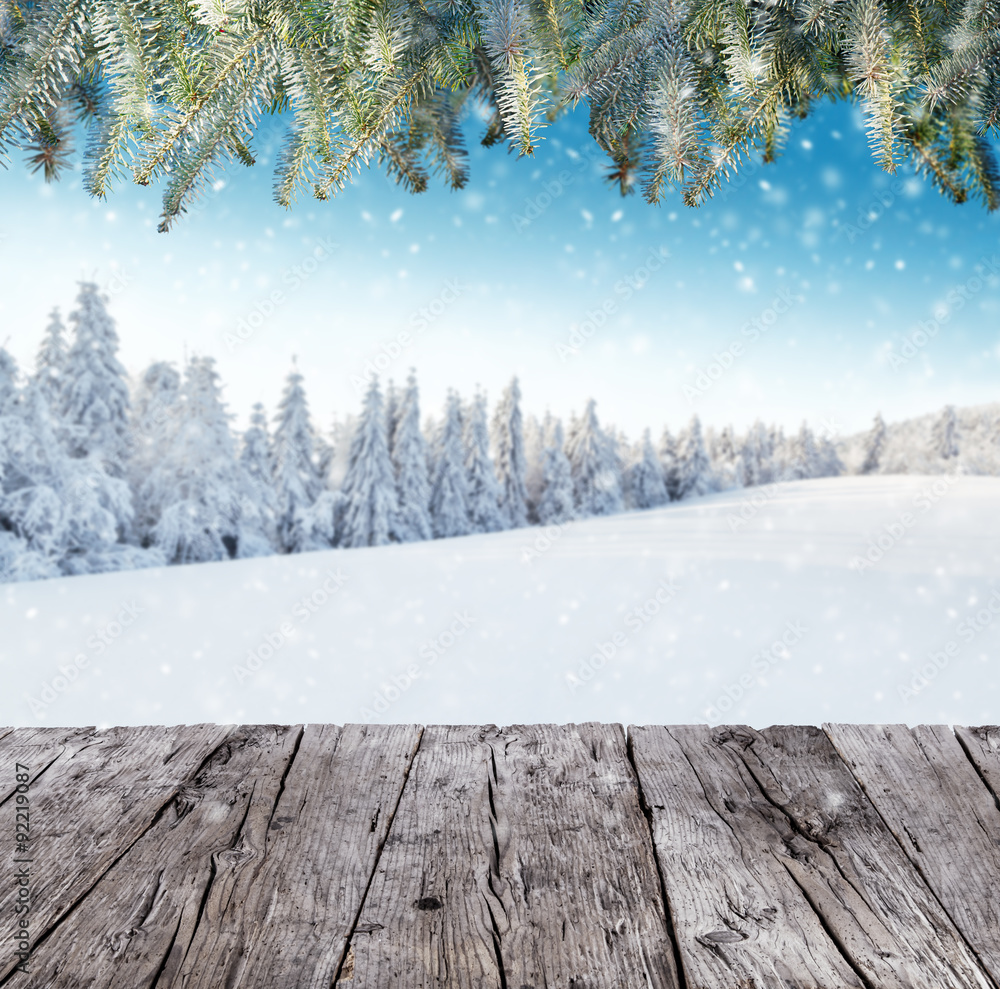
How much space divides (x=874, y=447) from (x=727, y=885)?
3598 cm

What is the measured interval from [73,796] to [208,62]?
1440 millimetres

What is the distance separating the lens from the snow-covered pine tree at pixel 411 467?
2097cm

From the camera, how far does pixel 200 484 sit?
15.1 meters

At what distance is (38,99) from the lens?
110 cm

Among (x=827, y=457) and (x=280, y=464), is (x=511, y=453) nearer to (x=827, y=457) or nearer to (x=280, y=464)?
(x=280, y=464)

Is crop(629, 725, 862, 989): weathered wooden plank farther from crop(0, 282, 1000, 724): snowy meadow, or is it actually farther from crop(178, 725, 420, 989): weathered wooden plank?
crop(0, 282, 1000, 724): snowy meadow

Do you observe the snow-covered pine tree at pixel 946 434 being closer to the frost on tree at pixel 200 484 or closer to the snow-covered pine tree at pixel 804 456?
the snow-covered pine tree at pixel 804 456

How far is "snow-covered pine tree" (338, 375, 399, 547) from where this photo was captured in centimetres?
1983

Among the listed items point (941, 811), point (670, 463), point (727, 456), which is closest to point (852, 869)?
point (941, 811)

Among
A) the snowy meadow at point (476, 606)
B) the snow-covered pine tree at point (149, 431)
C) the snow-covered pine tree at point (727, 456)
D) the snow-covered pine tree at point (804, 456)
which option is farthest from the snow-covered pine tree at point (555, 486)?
the snow-covered pine tree at point (804, 456)

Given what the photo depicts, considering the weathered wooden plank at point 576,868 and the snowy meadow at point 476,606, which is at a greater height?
the weathered wooden plank at point 576,868

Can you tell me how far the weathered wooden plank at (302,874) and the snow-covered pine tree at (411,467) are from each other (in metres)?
19.7

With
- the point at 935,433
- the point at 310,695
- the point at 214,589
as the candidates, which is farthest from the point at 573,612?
the point at 935,433

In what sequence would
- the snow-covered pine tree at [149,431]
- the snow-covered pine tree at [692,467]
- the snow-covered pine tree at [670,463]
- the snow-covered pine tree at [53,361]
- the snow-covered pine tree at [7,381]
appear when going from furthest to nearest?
the snow-covered pine tree at [670,463]
the snow-covered pine tree at [692,467]
the snow-covered pine tree at [149,431]
the snow-covered pine tree at [53,361]
the snow-covered pine tree at [7,381]
